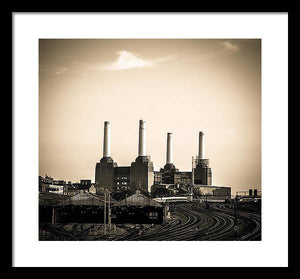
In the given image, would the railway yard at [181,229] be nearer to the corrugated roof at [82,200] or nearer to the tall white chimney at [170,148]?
the corrugated roof at [82,200]

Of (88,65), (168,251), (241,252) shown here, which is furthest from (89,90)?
(241,252)

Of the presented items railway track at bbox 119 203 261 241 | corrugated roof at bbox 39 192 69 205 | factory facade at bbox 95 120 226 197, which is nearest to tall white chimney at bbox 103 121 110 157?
factory facade at bbox 95 120 226 197

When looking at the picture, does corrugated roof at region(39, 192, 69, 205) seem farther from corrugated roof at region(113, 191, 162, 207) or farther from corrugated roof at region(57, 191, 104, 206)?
corrugated roof at region(113, 191, 162, 207)

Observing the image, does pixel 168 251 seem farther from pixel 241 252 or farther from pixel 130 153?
pixel 130 153

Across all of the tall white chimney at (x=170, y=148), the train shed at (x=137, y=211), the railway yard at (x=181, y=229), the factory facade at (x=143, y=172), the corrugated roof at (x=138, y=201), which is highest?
the tall white chimney at (x=170, y=148)

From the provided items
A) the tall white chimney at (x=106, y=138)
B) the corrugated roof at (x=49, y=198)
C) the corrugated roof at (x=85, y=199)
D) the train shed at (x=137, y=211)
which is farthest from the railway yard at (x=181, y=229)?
the tall white chimney at (x=106, y=138)

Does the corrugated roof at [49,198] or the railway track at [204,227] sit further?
the corrugated roof at [49,198]
